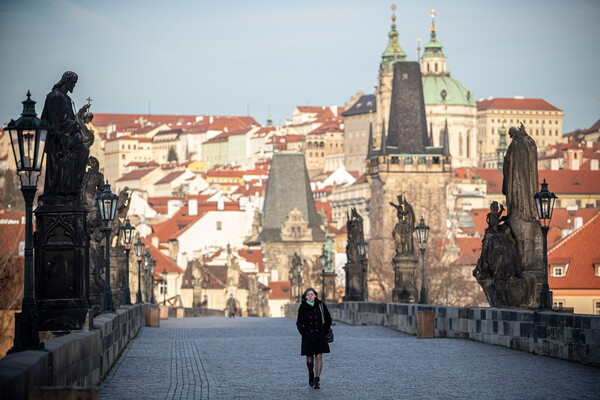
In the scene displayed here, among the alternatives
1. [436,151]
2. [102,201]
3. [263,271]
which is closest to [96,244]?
[102,201]

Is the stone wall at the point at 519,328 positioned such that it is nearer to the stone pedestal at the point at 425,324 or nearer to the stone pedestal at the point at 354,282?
the stone pedestal at the point at 425,324

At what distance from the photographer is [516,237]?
2536 centimetres

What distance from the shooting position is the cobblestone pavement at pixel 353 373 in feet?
51.2

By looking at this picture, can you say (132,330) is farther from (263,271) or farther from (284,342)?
(263,271)

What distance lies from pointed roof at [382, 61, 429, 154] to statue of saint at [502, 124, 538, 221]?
128 meters

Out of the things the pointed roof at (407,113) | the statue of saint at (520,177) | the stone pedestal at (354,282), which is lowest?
the stone pedestal at (354,282)

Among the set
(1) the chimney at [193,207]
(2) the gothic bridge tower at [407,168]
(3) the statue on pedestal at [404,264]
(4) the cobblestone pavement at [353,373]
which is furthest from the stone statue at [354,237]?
(1) the chimney at [193,207]

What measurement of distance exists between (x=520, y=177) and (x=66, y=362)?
48.2 ft

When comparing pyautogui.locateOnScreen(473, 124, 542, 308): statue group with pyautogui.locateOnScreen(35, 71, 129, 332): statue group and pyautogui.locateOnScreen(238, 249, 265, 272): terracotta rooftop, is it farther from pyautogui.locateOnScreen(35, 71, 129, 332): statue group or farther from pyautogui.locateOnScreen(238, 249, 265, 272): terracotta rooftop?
pyautogui.locateOnScreen(238, 249, 265, 272): terracotta rooftop

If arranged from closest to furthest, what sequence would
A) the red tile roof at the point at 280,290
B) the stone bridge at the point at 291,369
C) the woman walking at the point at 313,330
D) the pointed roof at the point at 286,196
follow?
the stone bridge at the point at 291,369 < the woman walking at the point at 313,330 < the red tile roof at the point at 280,290 < the pointed roof at the point at 286,196

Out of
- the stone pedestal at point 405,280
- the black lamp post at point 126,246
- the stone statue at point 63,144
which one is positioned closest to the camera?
the stone statue at point 63,144

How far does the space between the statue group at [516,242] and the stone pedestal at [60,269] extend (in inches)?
430

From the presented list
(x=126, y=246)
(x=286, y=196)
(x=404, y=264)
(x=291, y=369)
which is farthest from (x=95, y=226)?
(x=286, y=196)

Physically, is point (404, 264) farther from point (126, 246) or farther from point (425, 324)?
point (425, 324)
